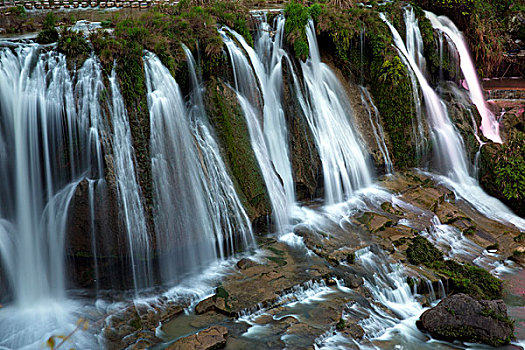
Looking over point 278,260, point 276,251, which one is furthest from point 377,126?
point 278,260

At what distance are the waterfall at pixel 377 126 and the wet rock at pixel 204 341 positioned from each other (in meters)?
9.48

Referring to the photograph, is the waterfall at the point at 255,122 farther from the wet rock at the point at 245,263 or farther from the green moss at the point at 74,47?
the green moss at the point at 74,47

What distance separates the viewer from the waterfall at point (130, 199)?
10.4 metres

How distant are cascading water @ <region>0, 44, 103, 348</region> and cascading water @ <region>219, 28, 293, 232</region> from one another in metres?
4.13

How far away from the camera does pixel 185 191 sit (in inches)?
446

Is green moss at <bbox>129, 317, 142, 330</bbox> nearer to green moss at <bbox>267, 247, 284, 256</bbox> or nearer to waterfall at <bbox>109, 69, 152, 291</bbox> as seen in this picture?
waterfall at <bbox>109, 69, 152, 291</bbox>

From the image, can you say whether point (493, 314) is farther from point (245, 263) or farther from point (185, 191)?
point (185, 191)

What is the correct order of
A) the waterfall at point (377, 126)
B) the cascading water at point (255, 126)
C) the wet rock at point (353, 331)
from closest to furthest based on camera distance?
the wet rock at point (353, 331)
the cascading water at point (255, 126)
the waterfall at point (377, 126)

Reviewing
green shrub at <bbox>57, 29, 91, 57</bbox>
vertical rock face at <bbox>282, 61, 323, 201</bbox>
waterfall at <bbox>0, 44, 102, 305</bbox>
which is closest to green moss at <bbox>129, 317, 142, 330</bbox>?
waterfall at <bbox>0, 44, 102, 305</bbox>

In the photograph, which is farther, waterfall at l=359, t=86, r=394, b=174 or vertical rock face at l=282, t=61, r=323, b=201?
waterfall at l=359, t=86, r=394, b=174

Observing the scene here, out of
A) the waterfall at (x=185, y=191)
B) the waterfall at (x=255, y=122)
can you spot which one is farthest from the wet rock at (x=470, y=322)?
the waterfall at (x=185, y=191)

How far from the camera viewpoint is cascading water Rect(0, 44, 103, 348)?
981cm

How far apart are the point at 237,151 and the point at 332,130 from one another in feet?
13.5

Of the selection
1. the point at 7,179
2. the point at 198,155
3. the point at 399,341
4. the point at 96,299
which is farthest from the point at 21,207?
the point at 399,341
